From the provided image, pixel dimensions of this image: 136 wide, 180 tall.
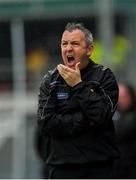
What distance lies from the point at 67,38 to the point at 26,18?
2551 centimetres

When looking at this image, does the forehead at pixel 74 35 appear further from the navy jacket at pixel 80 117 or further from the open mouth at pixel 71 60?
the navy jacket at pixel 80 117

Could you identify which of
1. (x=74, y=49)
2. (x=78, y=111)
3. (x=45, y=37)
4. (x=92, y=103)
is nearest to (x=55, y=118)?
(x=78, y=111)

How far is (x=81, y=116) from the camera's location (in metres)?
4.90

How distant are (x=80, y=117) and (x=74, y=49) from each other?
1.31ft

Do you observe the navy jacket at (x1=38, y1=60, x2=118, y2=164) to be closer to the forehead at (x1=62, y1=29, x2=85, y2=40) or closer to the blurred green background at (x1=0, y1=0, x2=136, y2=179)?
the forehead at (x1=62, y1=29, x2=85, y2=40)

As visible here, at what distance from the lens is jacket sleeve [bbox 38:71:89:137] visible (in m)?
4.90

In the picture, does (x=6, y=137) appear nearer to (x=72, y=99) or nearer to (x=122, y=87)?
(x=122, y=87)

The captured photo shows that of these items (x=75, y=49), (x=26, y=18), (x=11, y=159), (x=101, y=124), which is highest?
(x=26, y=18)

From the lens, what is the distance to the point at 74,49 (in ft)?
16.1

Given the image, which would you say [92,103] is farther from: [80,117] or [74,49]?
[74,49]

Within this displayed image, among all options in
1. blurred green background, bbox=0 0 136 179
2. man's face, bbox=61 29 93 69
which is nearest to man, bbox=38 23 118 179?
man's face, bbox=61 29 93 69

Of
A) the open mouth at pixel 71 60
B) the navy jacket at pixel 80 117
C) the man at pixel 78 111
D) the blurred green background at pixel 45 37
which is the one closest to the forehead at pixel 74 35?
the man at pixel 78 111

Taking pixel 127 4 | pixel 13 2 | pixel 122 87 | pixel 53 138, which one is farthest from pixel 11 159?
pixel 127 4

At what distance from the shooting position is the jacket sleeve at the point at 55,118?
4.90 m
